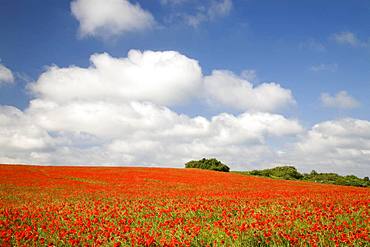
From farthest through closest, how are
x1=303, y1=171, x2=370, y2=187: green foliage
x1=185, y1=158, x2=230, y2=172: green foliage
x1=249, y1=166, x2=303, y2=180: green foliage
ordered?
x1=185, y1=158, x2=230, y2=172: green foliage, x1=249, y1=166, x2=303, y2=180: green foliage, x1=303, y1=171, x2=370, y2=187: green foliage

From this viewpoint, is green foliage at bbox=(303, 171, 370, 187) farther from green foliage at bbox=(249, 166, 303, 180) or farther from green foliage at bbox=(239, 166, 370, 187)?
green foliage at bbox=(249, 166, 303, 180)

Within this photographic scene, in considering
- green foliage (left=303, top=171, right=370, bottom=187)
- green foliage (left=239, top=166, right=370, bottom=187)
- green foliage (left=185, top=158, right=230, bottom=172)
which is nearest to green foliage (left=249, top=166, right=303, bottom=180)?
green foliage (left=239, top=166, right=370, bottom=187)

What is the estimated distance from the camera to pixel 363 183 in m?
49.4

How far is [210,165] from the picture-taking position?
67750 millimetres

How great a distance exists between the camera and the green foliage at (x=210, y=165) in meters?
66.7

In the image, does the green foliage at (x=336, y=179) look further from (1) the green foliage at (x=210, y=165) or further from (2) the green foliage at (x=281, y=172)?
(1) the green foliage at (x=210, y=165)

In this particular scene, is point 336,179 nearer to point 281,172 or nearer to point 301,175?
point 301,175

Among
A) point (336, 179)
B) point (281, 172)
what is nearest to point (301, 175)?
point (281, 172)

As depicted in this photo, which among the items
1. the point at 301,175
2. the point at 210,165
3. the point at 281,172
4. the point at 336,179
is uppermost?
the point at 210,165

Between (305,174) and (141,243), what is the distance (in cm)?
5858

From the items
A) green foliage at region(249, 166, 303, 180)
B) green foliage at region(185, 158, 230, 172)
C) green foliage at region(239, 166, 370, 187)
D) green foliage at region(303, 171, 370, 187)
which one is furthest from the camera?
green foliage at region(185, 158, 230, 172)

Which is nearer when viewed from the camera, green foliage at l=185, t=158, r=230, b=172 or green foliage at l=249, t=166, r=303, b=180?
green foliage at l=249, t=166, r=303, b=180

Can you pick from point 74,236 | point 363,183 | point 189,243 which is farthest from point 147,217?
point 363,183

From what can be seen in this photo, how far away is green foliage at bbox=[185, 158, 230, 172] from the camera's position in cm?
6673
